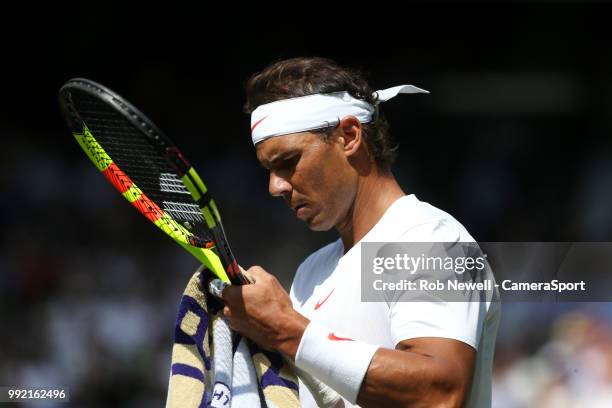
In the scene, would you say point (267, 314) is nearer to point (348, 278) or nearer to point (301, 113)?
point (348, 278)

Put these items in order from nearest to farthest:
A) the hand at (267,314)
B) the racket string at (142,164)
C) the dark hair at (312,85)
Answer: the hand at (267,314) < the racket string at (142,164) < the dark hair at (312,85)

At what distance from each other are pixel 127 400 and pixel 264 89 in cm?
290

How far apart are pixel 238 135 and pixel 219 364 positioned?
12.8ft

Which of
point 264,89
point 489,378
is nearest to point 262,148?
point 264,89

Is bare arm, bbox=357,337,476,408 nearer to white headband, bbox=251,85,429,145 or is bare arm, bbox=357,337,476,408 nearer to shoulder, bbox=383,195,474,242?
shoulder, bbox=383,195,474,242

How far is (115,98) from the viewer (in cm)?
206

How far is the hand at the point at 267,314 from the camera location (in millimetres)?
2021

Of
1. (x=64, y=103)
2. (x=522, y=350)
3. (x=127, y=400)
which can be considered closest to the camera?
(x=64, y=103)

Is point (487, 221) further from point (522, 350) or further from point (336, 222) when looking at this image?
point (336, 222)

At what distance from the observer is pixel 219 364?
84.5 inches

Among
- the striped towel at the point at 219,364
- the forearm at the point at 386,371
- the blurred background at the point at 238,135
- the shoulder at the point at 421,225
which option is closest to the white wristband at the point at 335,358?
the forearm at the point at 386,371

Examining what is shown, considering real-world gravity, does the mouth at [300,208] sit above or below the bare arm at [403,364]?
above

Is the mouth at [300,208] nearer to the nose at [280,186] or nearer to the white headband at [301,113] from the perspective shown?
the nose at [280,186]

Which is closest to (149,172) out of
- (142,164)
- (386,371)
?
(142,164)
